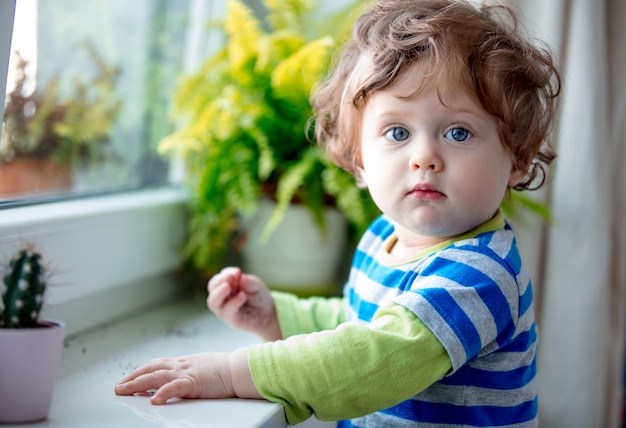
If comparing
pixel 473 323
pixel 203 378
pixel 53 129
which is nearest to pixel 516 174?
pixel 473 323

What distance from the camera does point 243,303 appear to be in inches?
43.6

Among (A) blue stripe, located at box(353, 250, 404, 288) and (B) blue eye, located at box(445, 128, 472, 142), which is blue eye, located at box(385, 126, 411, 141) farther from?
(A) blue stripe, located at box(353, 250, 404, 288)

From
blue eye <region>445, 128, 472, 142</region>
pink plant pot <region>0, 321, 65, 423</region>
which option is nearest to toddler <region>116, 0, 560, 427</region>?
blue eye <region>445, 128, 472, 142</region>

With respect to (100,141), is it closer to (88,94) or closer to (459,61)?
(88,94)

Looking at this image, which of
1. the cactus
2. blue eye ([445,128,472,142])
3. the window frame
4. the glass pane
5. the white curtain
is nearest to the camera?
the cactus

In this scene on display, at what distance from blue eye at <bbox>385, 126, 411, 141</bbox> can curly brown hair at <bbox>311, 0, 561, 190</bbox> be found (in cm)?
6

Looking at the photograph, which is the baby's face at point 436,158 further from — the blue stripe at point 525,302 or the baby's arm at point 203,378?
the baby's arm at point 203,378

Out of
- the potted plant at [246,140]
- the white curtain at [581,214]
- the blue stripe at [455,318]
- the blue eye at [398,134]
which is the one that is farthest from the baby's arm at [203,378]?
the white curtain at [581,214]

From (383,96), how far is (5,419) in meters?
0.56

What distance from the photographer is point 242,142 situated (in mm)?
1474

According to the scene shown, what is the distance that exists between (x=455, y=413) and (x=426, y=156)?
0.31 metres

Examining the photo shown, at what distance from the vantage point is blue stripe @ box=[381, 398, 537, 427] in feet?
2.99

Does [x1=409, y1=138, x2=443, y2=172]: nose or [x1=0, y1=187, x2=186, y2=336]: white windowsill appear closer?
[x1=409, y1=138, x2=443, y2=172]: nose

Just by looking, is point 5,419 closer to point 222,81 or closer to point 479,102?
point 479,102
